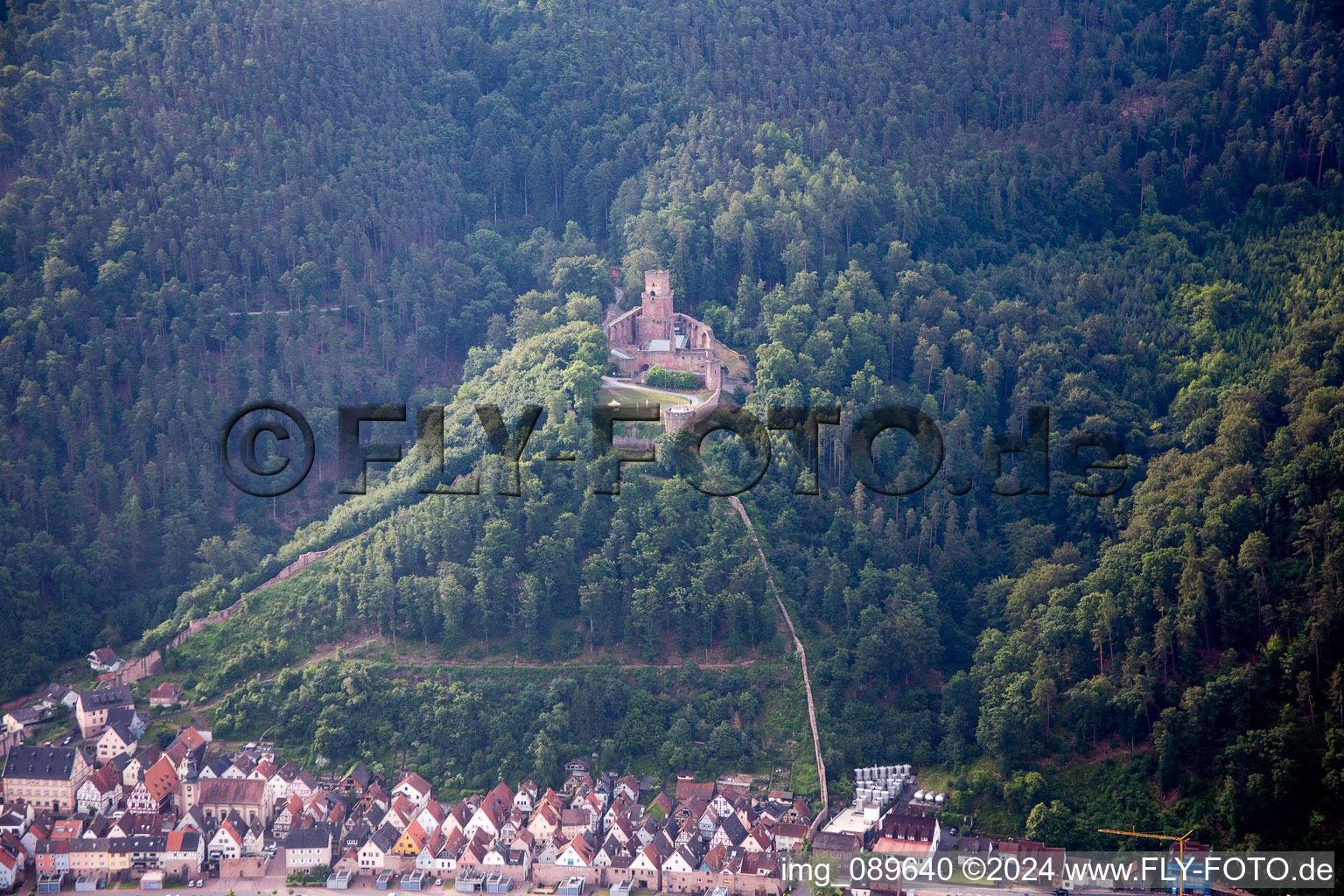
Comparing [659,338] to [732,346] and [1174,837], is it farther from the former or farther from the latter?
[1174,837]

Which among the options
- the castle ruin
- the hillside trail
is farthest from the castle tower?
the hillside trail

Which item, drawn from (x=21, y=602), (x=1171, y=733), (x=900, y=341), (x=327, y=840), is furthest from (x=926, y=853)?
(x=21, y=602)

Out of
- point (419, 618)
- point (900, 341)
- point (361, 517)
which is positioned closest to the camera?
point (419, 618)

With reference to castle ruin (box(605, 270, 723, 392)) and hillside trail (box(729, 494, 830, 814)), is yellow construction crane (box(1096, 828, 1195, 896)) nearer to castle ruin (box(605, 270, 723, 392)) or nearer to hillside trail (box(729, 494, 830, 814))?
hillside trail (box(729, 494, 830, 814))

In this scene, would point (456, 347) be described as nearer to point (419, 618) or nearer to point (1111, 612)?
point (419, 618)

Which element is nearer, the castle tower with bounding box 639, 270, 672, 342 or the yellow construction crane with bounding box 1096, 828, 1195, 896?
the yellow construction crane with bounding box 1096, 828, 1195, 896

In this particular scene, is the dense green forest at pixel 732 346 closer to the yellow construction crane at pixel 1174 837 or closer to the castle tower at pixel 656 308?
the yellow construction crane at pixel 1174 837

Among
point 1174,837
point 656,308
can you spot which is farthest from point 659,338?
point 1174,837
